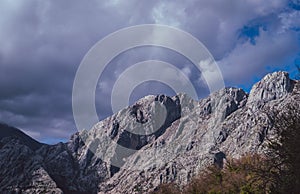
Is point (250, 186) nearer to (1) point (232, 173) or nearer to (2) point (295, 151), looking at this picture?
(1) point (232, 173)

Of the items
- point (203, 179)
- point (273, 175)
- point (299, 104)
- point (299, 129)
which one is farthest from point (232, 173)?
point (299, 129)

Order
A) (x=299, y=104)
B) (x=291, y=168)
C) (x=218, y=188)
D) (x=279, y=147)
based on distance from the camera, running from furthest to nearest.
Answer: (x=218, y=188) → (x=299, y=104) → (x=279, y=147) → (x=291, y=168)

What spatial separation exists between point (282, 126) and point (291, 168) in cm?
373

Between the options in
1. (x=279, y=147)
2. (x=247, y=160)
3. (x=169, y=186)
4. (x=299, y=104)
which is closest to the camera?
(x=279, y=147)

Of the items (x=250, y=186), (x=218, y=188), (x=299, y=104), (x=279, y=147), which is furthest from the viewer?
(x=218, y=188)

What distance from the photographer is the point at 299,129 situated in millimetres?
30906

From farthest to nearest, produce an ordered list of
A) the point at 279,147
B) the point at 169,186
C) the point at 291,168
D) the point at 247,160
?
the point at 169,186, the point at 247,160, the point at 279,147, the point at 291,168

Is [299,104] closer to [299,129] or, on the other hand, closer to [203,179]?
[299,129]

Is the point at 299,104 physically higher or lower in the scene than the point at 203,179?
lower

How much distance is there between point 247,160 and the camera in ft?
281

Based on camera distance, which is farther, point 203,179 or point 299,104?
point 203,179

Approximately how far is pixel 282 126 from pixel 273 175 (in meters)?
4.68

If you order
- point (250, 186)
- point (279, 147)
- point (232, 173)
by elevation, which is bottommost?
point (279, 147)

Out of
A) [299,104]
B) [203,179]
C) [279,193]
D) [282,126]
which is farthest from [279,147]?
[203,179]
